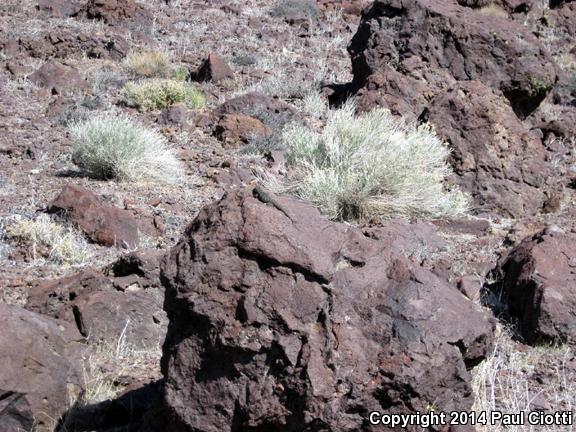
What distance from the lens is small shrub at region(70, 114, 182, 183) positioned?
8.15 meters

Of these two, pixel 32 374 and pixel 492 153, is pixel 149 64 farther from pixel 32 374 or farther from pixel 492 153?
pixel 32 374

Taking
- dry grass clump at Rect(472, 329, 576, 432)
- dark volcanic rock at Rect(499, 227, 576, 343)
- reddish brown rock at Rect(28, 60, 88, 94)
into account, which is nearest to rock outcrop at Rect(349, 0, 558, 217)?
dark volcanic rock at Rect(499, 227, 576, 343)

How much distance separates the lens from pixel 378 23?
1176 cm

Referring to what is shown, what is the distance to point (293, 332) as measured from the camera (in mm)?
2984

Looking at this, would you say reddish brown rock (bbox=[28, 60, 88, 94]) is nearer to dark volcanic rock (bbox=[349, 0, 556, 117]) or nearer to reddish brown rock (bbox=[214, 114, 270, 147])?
reddish brown rock (bbox=[214, 114, 270, 147])

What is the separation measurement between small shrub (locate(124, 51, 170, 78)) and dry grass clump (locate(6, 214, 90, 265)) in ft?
21.5

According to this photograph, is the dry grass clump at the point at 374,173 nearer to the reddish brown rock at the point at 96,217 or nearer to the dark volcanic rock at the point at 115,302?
the reddish brown rock at the point at 96,217

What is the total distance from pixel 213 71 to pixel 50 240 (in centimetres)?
690

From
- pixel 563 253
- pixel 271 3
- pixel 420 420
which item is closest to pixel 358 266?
pixel 420 420

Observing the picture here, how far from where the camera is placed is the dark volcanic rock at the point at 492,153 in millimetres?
8234

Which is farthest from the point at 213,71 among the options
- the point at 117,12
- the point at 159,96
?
the point at 117,12

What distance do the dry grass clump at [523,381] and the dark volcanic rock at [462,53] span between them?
6.39m

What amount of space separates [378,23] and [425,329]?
9.22 metres

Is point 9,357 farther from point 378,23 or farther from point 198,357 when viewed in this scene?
point 378,23
